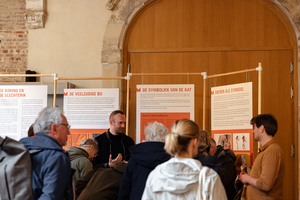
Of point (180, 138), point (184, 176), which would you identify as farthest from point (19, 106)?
point (184, 176)

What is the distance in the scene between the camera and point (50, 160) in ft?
9.16

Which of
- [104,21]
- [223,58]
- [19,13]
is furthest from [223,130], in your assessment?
[19,13]

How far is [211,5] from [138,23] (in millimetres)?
1286

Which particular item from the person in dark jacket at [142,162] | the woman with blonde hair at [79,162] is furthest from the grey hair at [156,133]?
the woman with blonde hair at [79,162]

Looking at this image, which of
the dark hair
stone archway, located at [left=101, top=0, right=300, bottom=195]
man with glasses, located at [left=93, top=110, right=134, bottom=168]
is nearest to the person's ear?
the dark hair

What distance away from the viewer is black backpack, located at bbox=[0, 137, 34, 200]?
2.76 m

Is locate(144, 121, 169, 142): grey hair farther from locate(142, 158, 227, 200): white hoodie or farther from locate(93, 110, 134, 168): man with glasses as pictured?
locate(93, 110, 134, 168): man with glasses

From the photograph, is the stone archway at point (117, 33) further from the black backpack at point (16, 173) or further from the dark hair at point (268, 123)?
the black backpack at point (16, 173)

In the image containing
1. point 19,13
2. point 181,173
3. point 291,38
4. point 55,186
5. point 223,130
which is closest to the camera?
point 181,173

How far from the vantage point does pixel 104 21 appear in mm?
7211

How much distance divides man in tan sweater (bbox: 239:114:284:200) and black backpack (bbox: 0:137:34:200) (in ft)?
7.79

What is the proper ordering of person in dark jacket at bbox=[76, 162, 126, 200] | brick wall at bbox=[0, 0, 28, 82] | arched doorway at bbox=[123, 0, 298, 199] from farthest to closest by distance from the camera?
brick wall at bbox=[0, 0, 28, 82] < arched doorway at bbox=[123, 0, 298, 199] < person in dark jacket at bbox=[76, 162, 126, 200]

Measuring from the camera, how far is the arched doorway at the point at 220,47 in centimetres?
677

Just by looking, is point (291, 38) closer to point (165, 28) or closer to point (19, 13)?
point (165, 28)
